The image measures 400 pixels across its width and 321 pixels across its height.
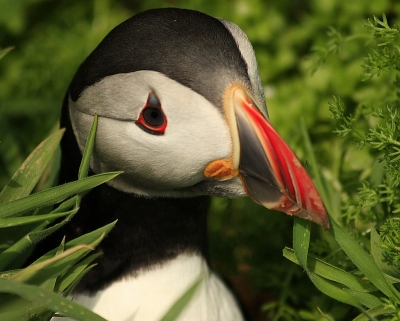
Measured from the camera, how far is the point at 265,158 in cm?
181

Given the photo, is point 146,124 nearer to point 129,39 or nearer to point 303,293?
point 129,39

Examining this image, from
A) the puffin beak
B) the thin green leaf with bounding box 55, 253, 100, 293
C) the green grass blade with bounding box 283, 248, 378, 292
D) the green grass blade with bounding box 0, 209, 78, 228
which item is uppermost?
the puffin beak

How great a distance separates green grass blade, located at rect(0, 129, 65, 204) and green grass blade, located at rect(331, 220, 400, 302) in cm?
82

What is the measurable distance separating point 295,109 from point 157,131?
1781 mm

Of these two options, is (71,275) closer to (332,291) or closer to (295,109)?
(332,291)

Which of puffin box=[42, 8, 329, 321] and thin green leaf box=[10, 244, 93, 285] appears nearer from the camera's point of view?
thin green leaf box=[10, 244, 93, 285]

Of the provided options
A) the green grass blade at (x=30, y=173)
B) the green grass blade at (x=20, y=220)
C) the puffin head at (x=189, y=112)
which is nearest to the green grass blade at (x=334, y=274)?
the puffin head at (x=189, y=112)

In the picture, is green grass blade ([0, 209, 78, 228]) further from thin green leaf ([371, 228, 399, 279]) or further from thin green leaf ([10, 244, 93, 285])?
thin green leaf ([371, 228, 399, 279])

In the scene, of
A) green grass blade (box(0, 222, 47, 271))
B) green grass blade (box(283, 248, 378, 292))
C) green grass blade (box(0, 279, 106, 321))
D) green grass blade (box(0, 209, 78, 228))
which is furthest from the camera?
green grass blade (box(283, 248, 378, 292))

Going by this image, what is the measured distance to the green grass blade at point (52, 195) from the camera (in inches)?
Answer: 73.5

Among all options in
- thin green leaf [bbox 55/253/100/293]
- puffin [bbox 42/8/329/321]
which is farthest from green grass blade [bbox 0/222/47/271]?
puffin [bbox 42/8/329/321]

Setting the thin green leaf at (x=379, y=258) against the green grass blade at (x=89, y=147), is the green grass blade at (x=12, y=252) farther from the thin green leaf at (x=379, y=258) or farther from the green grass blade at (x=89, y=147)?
the thin green leaf at (x=379, y=258)

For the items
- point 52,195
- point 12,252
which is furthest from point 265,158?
point 12,252

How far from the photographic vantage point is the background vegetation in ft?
6.95
